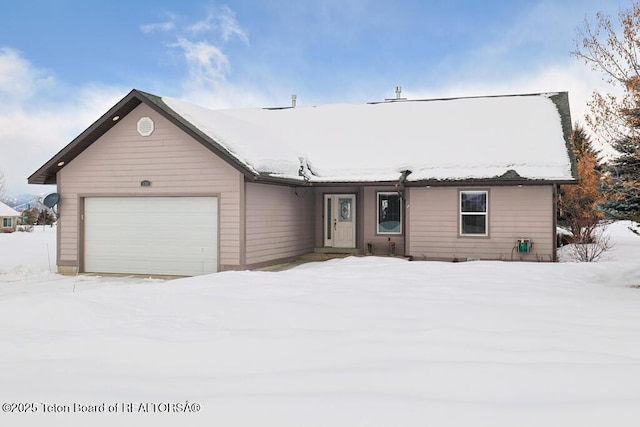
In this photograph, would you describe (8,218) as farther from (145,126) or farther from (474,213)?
(474,213)

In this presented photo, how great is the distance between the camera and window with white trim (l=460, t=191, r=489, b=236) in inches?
680

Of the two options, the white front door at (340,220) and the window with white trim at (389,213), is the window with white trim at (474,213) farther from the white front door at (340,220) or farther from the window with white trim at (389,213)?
the white front door at (340,220)

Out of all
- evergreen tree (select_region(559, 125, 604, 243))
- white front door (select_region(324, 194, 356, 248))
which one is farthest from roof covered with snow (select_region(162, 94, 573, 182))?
evergreen tree (select_region(559, 125, 604, 243))

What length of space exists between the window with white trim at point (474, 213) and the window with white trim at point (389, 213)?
2.08 m

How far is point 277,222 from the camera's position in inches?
669

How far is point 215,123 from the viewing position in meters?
16.6

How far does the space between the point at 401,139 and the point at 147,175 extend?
27.8 ft

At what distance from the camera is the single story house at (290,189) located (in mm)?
15422

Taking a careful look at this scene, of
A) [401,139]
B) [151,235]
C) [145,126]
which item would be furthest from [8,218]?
[401,139]

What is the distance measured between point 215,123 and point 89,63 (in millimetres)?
7577

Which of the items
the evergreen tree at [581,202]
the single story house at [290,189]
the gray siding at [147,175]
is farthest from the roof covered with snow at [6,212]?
the evergreen tree at [581,202]

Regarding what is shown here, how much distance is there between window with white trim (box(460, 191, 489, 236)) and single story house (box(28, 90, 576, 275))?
3 cm

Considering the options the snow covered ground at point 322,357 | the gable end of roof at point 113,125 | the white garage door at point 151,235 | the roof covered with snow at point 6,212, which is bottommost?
the snow covered ground at point 322,357

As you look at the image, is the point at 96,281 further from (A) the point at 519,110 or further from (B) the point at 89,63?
(A) the point at 519,110
